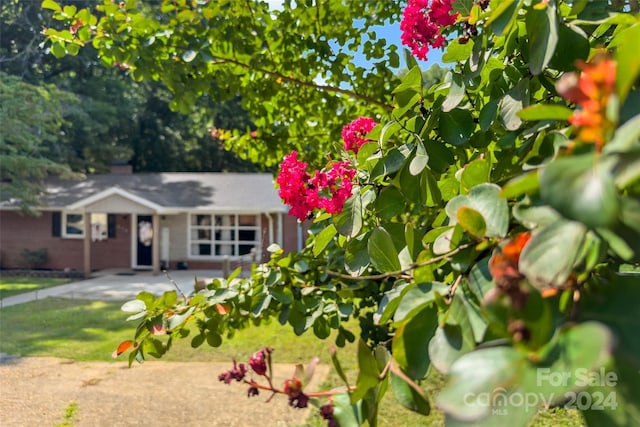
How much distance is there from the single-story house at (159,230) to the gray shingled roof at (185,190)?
4 cm

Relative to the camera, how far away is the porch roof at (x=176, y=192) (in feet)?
52.2

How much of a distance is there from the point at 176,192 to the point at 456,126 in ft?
56.6

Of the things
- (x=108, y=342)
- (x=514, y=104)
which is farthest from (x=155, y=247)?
(x=514, y=104)

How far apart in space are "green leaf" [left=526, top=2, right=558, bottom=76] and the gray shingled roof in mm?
14336

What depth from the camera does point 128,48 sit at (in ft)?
10.5

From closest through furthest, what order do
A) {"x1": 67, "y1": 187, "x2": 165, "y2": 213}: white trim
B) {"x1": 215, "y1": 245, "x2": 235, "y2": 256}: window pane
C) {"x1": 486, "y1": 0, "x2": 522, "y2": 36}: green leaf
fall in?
{"x1": 486, "y1": 0, "x2": 522, "y2": 36}: green leaf, {"x1": 67, "y1": 187, "x2": 165, "y2": 213}: white trim, {"x1": 215, "y1": 245, "x2": 235, "y2": 256}: window pane

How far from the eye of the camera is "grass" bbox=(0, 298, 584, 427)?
21.3ft

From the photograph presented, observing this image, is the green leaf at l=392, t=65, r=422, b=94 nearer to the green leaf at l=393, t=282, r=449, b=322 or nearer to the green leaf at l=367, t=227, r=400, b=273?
the green leaf at l=367, t=227, r=400, b=273

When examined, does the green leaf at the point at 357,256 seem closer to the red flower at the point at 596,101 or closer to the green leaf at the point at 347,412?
the green leaf at the point at 347,412

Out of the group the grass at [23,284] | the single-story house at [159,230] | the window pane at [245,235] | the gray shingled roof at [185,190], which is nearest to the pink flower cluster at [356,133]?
the grass at [23,284]

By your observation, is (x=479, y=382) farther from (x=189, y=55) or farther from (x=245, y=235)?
(x=245, y=235)

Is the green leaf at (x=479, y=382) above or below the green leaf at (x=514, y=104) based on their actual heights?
below

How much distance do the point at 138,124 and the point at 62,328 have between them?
58.8ft

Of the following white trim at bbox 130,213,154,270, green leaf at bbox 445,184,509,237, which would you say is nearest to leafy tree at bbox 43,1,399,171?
green leaf at bbox 445,184,509,237
